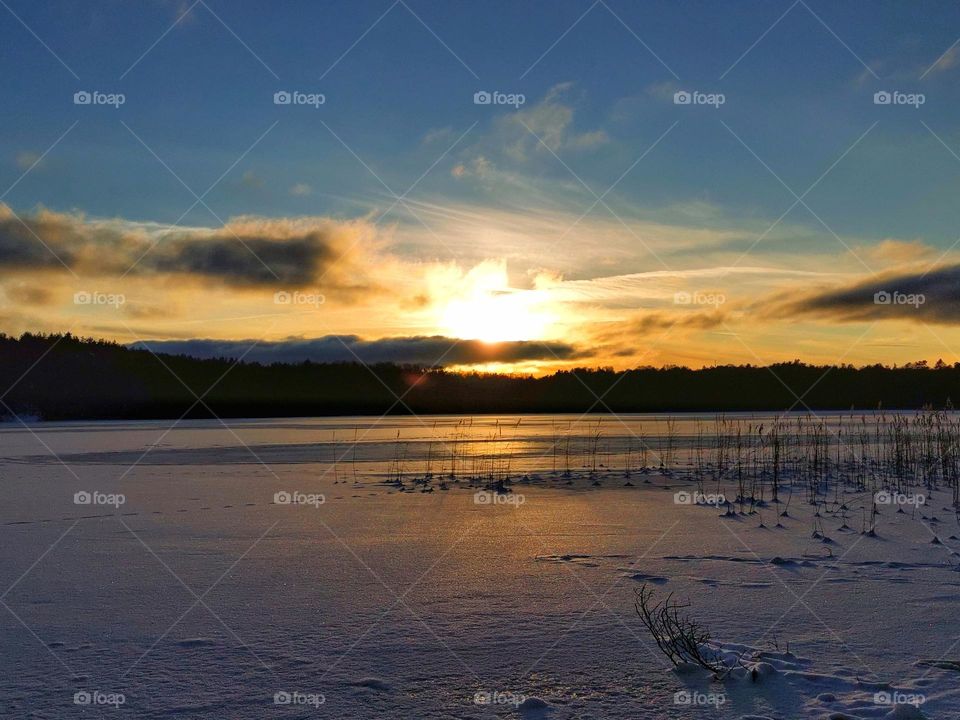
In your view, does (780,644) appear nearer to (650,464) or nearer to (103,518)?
(103,518)

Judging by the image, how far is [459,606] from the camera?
18.0 feet

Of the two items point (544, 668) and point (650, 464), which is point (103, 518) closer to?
point (544, 668)

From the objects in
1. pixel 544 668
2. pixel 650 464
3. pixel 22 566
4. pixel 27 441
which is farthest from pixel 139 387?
pixel 544 668

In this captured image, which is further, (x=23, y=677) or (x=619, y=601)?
(x=619, y=601)

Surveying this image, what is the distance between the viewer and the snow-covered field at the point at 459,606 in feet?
12.9

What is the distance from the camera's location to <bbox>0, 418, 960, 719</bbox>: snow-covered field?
3930 mm

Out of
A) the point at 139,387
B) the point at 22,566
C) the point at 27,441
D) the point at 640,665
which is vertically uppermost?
the point at 139,387

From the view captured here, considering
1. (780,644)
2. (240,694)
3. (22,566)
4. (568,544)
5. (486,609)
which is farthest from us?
(568,544)

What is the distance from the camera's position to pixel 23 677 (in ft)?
13.6

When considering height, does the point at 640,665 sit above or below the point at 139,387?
below

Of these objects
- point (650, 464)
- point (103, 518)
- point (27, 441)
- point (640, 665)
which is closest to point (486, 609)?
point (640, 665)

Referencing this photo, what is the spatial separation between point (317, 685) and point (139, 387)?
6764 cm

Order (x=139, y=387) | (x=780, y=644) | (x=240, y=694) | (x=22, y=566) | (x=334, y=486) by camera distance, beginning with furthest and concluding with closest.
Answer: (x=139, y=387)
(x=334, y=486)
(x=22, y=566)
(x=780, y=644)
(x=240, y=694)

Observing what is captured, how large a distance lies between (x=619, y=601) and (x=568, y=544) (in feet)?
6.79
